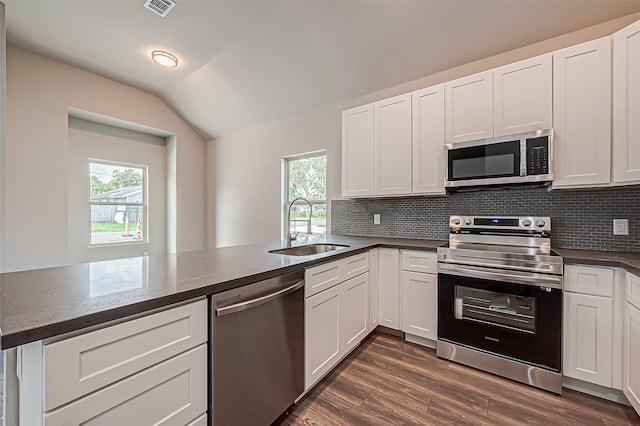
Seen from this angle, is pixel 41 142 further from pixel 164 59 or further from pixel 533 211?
pixel 533 211

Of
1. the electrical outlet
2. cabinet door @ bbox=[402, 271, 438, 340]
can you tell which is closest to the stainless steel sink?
A: cabinet door @ bbox=[402, 271, 438, 340]

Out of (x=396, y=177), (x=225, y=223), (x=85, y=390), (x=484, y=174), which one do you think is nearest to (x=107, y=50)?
(x=225, y=223)

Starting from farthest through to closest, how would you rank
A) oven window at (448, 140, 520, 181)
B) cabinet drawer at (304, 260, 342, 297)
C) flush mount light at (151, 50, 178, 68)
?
flush mount light at (151, 50, 178, 68), oven window at (448, 140, 520, 181), cabinet drawer at (304, 260, 342, 297)

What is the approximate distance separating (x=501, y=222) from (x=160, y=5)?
3.65 metres

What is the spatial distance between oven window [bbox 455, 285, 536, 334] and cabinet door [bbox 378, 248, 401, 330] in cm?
53

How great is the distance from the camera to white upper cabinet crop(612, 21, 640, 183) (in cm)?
166

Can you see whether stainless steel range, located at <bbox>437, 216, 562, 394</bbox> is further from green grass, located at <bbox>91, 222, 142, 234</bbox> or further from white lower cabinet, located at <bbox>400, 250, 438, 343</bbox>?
green grass, located at <bbox>91, 222, 142, 234</bbox>

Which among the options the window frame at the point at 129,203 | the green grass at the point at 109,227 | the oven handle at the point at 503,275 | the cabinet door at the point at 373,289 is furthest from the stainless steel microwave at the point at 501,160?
the green grass at the point at 109,227

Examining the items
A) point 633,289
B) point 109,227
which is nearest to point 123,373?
point 633,289

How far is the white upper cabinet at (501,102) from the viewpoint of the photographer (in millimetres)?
1998

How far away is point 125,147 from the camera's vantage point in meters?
4.28

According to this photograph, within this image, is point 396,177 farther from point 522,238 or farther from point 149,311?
point 149,311

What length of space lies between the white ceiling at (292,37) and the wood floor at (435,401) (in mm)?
2732

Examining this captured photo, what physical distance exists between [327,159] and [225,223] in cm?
237
